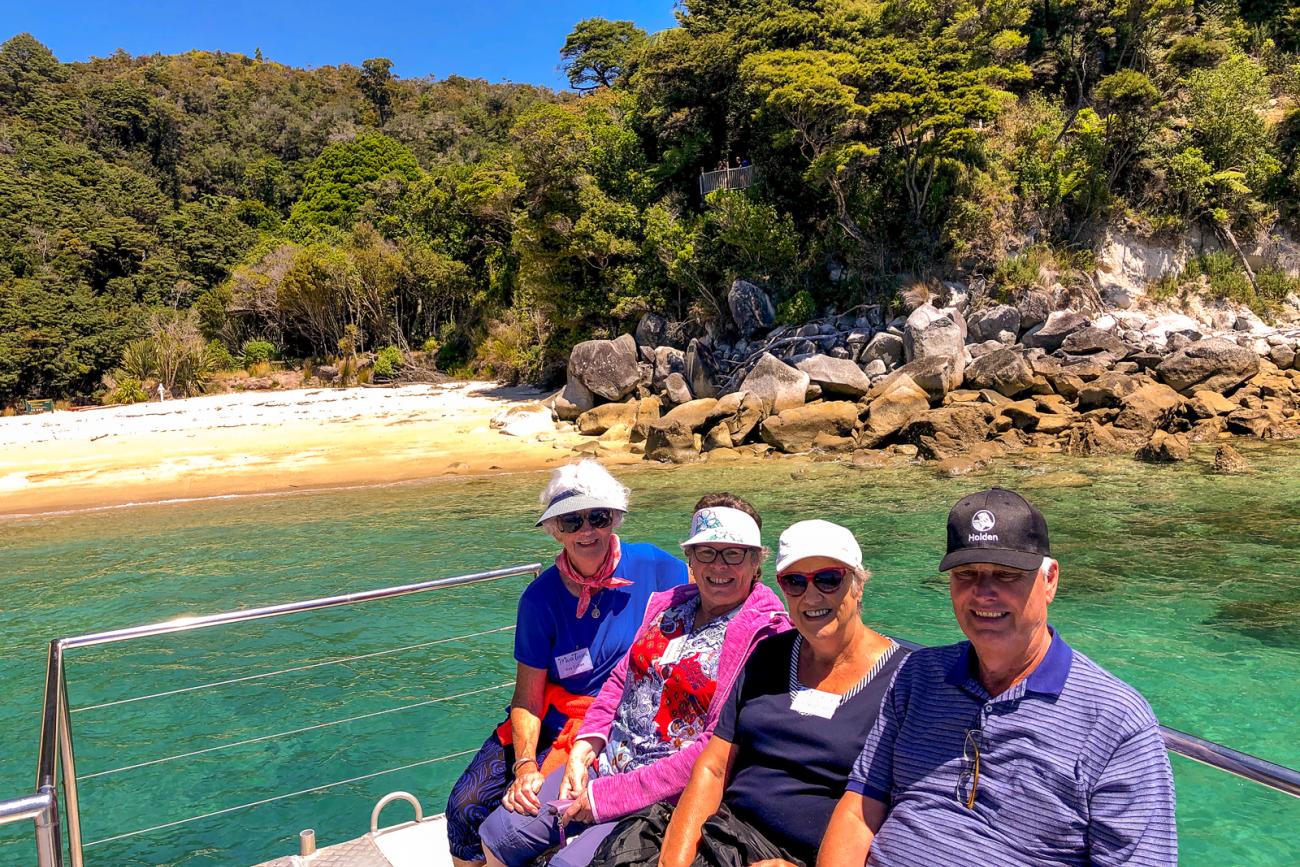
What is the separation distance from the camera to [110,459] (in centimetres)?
1866

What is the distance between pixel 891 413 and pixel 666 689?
1534 centimetres

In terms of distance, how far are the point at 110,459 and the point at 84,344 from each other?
47.4 feet

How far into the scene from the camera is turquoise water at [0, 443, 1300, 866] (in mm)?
5219

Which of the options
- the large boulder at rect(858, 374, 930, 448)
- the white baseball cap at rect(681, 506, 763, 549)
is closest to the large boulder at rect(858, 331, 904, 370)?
the large boulder at rect(858, 374, 930, 448)

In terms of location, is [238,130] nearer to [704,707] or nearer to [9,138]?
[9,138]

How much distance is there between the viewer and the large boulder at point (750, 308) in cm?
2288

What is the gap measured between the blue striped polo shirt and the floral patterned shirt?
680 mm

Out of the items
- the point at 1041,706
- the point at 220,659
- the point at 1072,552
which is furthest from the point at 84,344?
the point at 1041,706

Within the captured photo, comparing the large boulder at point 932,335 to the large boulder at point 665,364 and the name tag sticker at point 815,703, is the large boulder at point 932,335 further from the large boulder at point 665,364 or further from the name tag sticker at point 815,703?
the name tag sticker at point 815,703

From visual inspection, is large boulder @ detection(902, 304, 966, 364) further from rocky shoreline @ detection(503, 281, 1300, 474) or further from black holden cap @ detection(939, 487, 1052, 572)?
black holden cap @ detection(939, 487, 1052, 572)

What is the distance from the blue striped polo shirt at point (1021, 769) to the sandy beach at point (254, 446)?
1567 cm

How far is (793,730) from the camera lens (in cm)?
241

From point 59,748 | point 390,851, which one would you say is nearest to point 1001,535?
point 390,851

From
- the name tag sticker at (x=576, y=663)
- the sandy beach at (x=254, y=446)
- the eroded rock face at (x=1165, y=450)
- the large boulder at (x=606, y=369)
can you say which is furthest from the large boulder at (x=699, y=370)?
the name tag sticker at (x=576, y=663)
